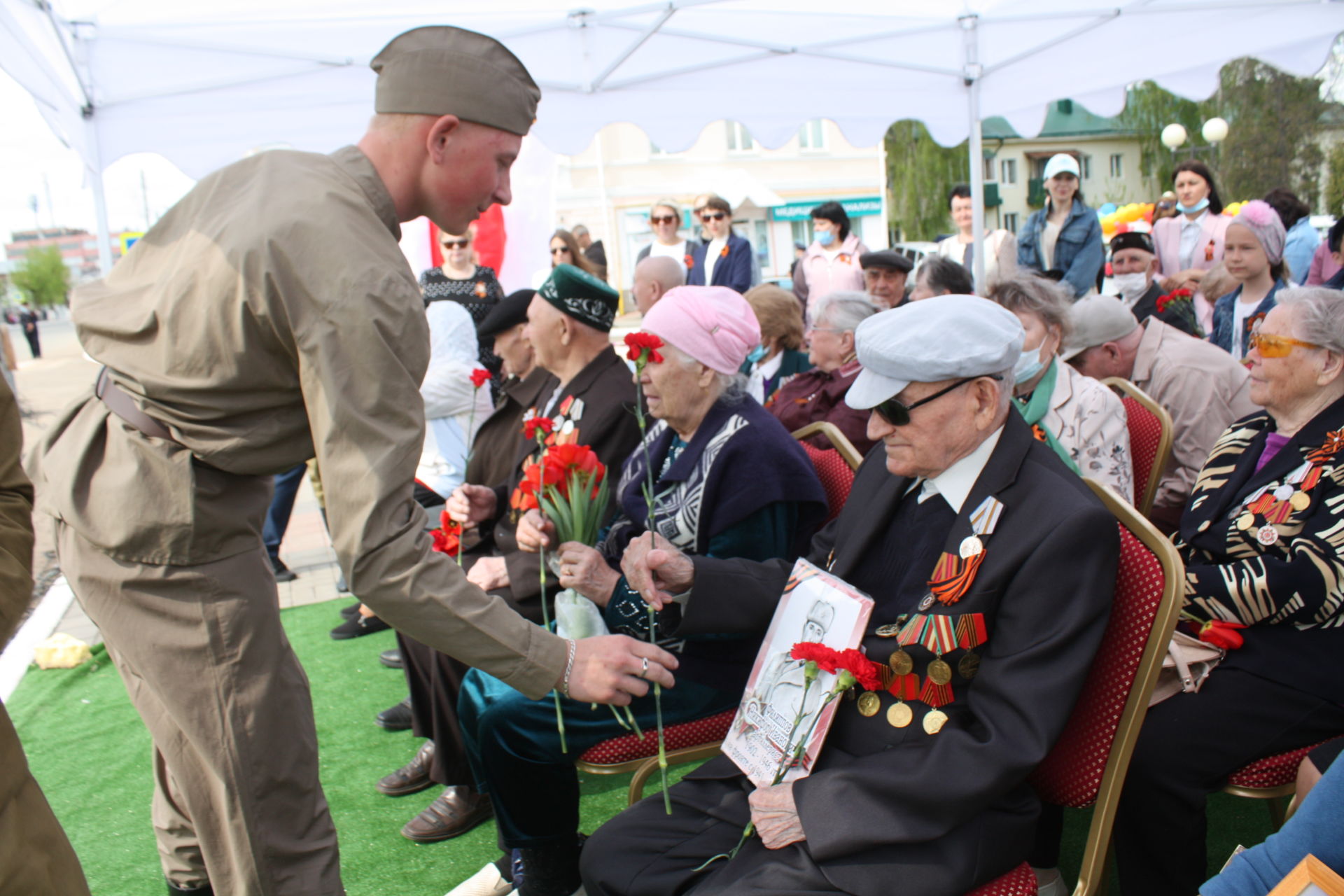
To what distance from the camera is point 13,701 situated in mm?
4719

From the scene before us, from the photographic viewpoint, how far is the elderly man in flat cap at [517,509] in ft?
10.7

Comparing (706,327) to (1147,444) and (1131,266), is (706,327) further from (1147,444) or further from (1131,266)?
(1131,266)

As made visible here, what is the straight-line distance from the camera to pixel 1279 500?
2.45 meters

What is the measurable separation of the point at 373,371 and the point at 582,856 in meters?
1.18

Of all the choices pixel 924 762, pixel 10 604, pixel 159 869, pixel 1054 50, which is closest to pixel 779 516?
pixel 924 762

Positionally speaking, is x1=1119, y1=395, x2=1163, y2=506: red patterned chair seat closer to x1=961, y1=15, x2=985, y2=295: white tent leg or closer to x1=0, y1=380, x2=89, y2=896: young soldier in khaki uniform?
x1=961, y1=15, x2=985, y2=295: white tent leg

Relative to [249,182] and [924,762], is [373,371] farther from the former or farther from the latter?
[924,762]

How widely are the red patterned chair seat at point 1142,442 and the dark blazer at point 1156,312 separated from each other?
2.61m

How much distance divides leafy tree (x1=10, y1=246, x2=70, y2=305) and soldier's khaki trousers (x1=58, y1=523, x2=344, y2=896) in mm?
75189

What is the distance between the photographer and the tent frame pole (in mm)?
6227

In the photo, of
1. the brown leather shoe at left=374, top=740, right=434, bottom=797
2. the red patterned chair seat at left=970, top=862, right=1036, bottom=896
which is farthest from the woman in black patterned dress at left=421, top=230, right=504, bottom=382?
the red patterned chair seat at left=970, top=862, right=1036, bottom=896

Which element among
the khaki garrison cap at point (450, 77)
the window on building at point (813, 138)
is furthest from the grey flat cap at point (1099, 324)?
the window on building at point (813, 138)

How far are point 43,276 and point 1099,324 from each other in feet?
277

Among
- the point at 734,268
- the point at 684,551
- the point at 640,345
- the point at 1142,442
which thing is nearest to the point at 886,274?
the point at 734,268
